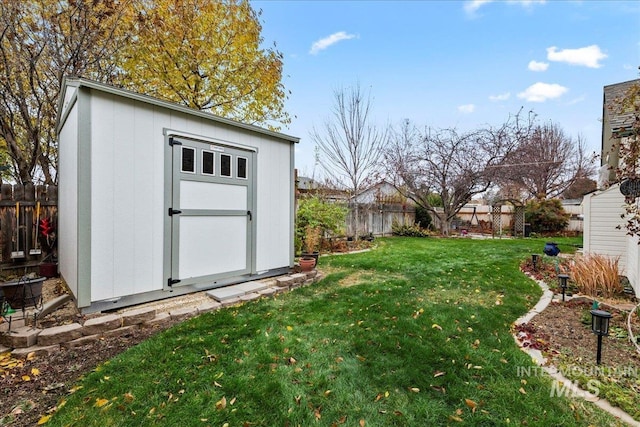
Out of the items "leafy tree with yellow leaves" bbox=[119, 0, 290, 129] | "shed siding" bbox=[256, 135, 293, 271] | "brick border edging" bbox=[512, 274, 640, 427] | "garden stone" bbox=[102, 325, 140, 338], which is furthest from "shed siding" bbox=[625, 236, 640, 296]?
"leafy tree with yellow leaves" bbox=[119, 0, 290, 129]

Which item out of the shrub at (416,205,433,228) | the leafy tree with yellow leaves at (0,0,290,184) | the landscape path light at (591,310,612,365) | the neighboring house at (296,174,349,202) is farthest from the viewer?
the shrub at (416,205,433,228)

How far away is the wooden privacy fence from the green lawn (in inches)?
269

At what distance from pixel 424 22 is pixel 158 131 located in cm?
848

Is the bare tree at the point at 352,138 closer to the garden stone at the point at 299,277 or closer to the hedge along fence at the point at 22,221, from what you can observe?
the garden stone at the point at 299,277

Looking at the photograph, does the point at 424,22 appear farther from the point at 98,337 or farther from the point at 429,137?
the point at 98,337

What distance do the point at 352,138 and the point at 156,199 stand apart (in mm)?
7905

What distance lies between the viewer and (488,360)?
98.3 inches

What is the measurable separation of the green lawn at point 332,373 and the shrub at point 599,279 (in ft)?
4.42

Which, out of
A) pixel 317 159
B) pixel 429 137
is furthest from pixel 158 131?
pixel 429 137

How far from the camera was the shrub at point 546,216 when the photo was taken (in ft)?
45.1

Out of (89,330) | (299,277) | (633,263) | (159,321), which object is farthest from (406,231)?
(89,330)

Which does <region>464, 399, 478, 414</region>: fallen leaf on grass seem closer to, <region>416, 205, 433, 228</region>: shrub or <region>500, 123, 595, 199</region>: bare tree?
<region>416, 205, 433, 228</region>: shrub

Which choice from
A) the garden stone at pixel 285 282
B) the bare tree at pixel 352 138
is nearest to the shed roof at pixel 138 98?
the garden stone at pixel 285 282

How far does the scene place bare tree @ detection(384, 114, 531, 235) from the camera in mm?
12523
